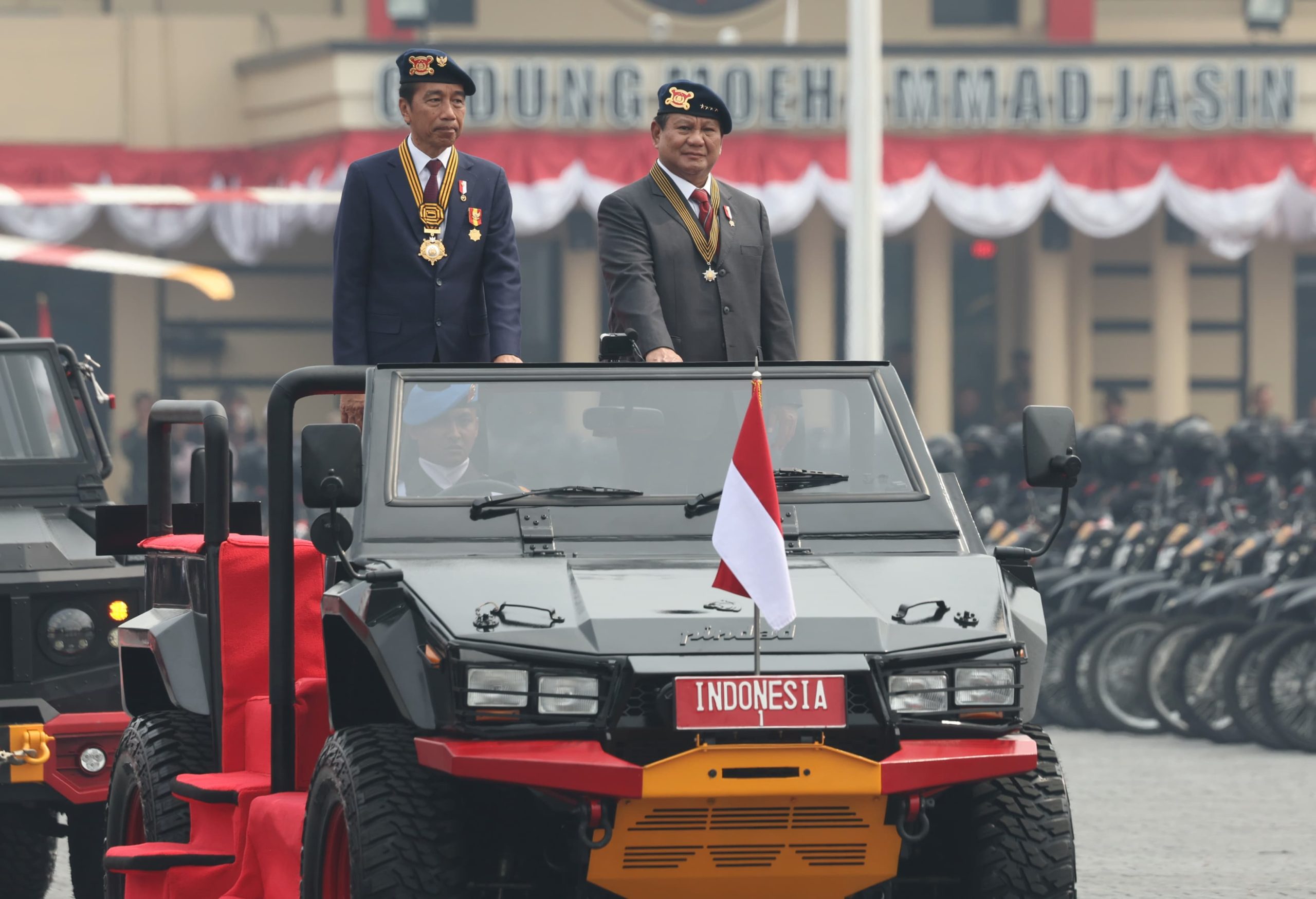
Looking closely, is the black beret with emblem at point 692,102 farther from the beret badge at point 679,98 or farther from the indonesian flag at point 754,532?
the indonesian flag at point 754,532

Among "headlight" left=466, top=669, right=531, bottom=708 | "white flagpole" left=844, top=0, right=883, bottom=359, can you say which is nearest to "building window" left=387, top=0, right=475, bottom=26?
"white flagpole" left=844, top=0, right=883, bottom=359

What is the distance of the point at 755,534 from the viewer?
19.9 feet

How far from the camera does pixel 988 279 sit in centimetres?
3347

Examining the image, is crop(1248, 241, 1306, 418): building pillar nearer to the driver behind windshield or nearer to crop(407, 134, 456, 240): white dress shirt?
crop(407, 134, 456, 240): white dress shirt

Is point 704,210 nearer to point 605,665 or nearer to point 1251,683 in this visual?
point 605,665

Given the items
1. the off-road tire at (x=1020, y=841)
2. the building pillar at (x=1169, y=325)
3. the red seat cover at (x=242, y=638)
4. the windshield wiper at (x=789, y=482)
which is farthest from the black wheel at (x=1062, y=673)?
the building pillar at (x=1169, y=325)

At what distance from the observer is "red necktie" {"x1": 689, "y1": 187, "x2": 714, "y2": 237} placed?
27.1 ft

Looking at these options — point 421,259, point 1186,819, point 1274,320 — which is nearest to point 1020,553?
point 421,259

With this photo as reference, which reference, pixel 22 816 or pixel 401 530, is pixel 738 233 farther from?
pixel 22 816

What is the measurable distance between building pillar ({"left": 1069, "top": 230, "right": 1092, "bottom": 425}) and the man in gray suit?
24.6 meters

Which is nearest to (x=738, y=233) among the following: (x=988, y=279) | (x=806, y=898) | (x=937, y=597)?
(x=937, y=597)

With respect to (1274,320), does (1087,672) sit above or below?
below

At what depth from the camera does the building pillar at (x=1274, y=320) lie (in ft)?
108

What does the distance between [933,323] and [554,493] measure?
79.7 ft
